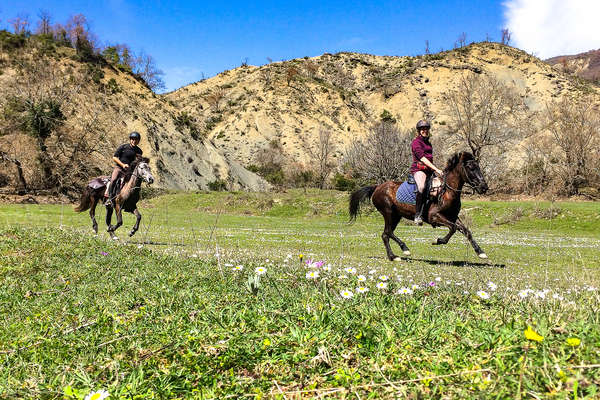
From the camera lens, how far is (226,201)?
39000mm

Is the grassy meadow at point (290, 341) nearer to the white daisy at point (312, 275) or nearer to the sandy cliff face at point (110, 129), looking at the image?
the white daisy at point (312, 275)

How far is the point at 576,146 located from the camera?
42938mm

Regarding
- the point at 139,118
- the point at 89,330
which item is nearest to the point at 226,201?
the point at 139,118

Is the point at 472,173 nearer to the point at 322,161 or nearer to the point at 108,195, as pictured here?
the point at 108,195

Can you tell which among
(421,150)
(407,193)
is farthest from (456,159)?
(407,193)

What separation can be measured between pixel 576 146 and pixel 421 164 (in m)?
38.4

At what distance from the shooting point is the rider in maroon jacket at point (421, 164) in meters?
12.3

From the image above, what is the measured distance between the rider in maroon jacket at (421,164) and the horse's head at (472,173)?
0.69 meters

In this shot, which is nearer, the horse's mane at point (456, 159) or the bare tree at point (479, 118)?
the horse's mane at point (456, 159)

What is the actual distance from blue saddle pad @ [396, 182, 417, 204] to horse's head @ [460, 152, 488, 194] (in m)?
Result: 1.46

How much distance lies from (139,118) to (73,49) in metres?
13.1

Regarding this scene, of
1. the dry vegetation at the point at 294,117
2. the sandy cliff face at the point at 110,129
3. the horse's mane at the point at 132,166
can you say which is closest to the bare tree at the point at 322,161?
the dry vegetation at the point at 294,117

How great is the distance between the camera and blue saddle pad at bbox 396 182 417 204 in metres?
13.0

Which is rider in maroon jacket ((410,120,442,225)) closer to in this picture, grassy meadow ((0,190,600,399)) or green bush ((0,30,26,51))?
grassy meadow ((0,190,600,399))
